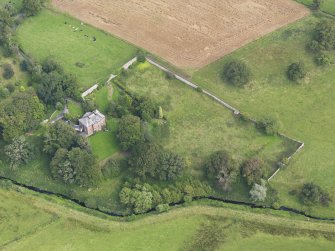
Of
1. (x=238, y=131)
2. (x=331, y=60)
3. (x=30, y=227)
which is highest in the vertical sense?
(x=331, y=60)

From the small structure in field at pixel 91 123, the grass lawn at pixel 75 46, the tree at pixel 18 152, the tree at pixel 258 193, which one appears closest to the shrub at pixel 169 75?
the grass lawn at pixel 75 46

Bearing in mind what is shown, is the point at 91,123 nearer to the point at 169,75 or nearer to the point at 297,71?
the point at 169,75

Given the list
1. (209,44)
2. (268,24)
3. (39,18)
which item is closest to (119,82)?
(209,44)

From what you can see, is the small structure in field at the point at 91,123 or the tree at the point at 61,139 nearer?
the tree at the point at 61,139

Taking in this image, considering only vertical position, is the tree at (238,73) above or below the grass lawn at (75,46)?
above

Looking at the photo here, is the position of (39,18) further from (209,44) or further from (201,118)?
(201,118)

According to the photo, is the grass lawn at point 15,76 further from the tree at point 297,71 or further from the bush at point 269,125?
the tree at point 297,71
